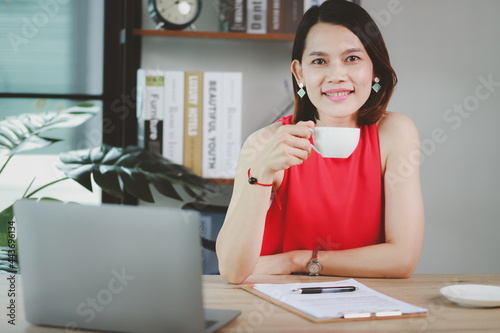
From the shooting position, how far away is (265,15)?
2.26 m

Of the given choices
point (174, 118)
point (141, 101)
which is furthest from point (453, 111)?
point (141, 101)

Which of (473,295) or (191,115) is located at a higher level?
(191,115)

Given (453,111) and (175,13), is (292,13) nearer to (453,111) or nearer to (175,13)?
(175,13)

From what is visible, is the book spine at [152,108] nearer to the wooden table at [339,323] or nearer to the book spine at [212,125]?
the book spine at [212,125]

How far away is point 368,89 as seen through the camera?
160 centimetres

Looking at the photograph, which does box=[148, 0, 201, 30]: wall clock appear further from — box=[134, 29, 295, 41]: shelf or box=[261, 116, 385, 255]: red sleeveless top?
box=[261, 116, 385, 255]: red sleeveless top

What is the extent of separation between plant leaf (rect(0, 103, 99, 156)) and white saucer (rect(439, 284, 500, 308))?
1344mm

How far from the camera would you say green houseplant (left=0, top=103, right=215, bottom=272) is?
1741 millimetres

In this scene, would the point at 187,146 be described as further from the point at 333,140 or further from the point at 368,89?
the point at 333,140

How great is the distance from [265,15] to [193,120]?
1.84 ft

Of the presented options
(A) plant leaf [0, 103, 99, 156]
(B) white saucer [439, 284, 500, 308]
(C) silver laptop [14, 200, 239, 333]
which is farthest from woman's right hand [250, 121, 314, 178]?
(A) plant leaf [0, 103, 99, 156]

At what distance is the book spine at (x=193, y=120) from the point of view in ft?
7.23

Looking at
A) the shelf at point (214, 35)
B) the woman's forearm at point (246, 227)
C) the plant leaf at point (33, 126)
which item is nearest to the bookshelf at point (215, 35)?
the shelf at point (214, 35)

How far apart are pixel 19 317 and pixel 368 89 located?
1.16 meters
